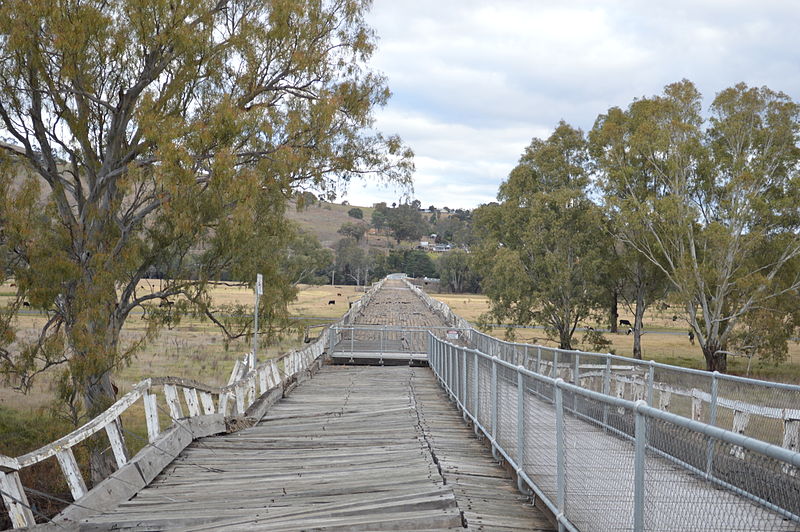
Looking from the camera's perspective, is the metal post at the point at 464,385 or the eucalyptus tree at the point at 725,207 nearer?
the metal post at the point at 464,385

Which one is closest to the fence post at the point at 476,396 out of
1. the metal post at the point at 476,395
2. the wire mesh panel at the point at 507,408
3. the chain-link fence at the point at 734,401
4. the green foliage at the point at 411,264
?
the metal post at the point at 476,395

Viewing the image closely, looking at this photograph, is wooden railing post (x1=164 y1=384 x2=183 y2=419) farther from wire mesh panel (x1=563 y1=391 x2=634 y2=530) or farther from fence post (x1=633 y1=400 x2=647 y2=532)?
fence post (x1=633 y1=400 x2=647 y2=532)

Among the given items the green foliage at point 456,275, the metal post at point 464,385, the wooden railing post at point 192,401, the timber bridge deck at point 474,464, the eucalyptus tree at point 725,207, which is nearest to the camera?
the timber bridge deck at point 474,464

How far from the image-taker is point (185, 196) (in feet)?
60.0

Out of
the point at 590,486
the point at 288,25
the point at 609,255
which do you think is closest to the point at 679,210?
the point at 609,255

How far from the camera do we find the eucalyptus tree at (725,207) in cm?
3703

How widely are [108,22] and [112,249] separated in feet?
18.0

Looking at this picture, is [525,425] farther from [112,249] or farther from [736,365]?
[736,365]

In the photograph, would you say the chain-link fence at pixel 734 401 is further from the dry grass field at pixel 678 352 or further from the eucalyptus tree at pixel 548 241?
the eucalyptus tree at pixel 548 241

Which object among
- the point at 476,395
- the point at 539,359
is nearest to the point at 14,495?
the point at 476,395

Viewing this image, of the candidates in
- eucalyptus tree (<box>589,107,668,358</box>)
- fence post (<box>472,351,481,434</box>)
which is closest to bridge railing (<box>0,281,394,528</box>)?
fence post (<box>472,351,481,434</box>)

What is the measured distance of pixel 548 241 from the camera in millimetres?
44594

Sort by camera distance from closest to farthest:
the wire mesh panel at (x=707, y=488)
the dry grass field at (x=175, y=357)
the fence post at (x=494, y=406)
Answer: the wire mesh panel at (x=707, y=488) → the fence post at (x=494, y=406) → the dry grass field at (x=175, y=357)

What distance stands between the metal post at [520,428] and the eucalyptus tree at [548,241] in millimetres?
35218
